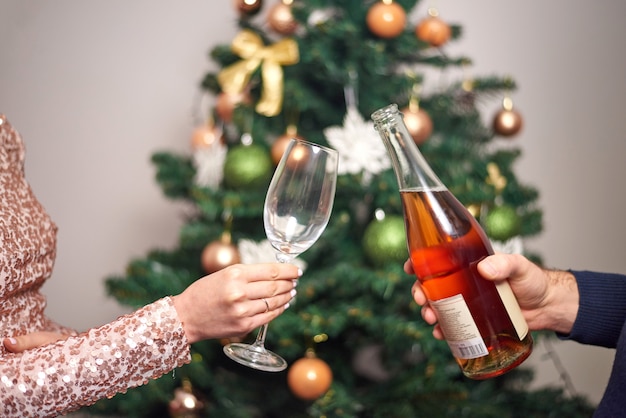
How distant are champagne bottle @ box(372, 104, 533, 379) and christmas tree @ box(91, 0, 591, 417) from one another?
40cm

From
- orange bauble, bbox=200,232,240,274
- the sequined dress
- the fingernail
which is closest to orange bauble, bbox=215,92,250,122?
orange bauble, bbox=200,232,240,274

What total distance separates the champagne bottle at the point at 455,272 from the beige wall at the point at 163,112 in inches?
46.5

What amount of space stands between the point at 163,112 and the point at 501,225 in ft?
3.95

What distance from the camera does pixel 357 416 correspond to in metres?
1.60

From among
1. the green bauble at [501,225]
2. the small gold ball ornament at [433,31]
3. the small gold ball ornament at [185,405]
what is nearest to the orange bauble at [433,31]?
the small gold ball ornament at [433,31]

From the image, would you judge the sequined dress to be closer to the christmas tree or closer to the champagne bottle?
the champagne bottle

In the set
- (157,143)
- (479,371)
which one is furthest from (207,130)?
(479,371)

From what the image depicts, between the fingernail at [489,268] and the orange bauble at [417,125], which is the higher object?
the orange bauble at [417,125]

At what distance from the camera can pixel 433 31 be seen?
1.56 metres

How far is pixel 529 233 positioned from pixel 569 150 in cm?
57

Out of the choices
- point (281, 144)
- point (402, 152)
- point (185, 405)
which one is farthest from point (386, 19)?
point (185, 405)

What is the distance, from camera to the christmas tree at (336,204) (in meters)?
1.42

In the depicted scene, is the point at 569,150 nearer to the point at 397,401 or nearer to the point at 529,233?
the point at 529,233

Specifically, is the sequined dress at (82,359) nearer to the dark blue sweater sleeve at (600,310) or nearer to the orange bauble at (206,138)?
the dark blue sweater sleeve at (600,310)
